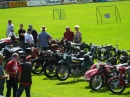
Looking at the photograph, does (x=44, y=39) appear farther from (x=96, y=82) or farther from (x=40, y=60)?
(x=96, y=82)

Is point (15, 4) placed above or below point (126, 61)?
above

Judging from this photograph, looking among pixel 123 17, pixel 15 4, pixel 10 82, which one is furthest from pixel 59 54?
pixel 15 4

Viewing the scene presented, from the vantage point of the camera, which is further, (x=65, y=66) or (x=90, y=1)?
(x=90, y=1)

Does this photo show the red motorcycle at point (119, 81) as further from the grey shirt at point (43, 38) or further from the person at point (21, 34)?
the person at point (21, 34)

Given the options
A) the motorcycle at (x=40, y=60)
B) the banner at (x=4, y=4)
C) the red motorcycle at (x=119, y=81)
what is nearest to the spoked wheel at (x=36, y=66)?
the motorcycle at (x=40, y=60)

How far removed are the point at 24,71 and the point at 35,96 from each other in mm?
2471

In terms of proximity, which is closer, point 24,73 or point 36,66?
point 24,73

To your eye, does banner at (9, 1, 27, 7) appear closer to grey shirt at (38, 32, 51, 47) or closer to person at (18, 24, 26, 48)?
person at (18, 24, 26, 48)

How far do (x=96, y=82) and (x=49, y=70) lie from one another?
3.03m

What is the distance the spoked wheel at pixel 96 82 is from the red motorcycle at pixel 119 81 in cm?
66

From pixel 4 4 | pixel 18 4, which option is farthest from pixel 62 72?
pixel 18 4

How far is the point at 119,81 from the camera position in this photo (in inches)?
514

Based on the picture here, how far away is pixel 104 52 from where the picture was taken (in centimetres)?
1881

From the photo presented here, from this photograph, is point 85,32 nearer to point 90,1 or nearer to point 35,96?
point 35,96
